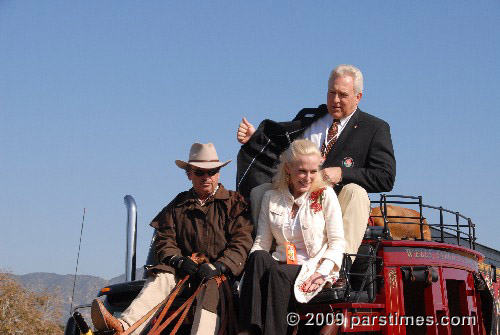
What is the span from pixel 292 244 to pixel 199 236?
3.01 feet

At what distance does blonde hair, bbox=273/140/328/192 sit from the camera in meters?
6.35

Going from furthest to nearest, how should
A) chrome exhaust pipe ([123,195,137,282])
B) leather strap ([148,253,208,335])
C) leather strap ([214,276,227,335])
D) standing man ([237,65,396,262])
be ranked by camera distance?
chrome exhaust pipe ([123,195,137,282]), standing man ([237,65,396,262]), leather strap ([214,276,227,335]), leather strap ([148,253,208,335])

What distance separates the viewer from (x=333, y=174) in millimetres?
6977

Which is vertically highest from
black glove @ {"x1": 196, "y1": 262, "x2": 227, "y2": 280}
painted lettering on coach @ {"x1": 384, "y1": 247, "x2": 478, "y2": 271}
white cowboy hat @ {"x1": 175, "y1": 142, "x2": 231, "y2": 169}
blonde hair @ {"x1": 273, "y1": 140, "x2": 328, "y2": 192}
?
white cowboy hat @ {"x1": 175, "y1": 142, "x2": 231, "y2": 169}

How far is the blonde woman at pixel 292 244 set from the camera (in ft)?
18.7

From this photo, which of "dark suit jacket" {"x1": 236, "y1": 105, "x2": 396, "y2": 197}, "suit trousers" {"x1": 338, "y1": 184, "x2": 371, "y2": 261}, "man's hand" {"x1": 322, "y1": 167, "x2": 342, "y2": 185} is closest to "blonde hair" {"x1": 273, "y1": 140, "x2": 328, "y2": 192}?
"man's hand" {"x1": 322, "y1": 167, "x2": 342, "y2": 185}

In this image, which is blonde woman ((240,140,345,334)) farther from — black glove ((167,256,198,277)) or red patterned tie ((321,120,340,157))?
red patterned tie ((321,120,340,157))

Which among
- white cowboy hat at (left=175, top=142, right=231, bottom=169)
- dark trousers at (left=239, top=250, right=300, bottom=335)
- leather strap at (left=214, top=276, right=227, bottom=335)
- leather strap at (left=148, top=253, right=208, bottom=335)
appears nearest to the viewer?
dark trousers at (left=239, top=250, right=300, bottom=335)

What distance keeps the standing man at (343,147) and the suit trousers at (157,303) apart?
44.6 inches

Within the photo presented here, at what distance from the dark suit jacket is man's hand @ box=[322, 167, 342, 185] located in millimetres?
191

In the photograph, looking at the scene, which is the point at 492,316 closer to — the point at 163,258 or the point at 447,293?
the point at 447,293

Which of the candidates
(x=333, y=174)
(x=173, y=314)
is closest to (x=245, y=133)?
(x=333, y=174)

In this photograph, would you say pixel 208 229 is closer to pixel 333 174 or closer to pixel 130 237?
pixel 333 174

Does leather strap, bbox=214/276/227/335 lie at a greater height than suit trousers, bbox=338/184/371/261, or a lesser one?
lesser
